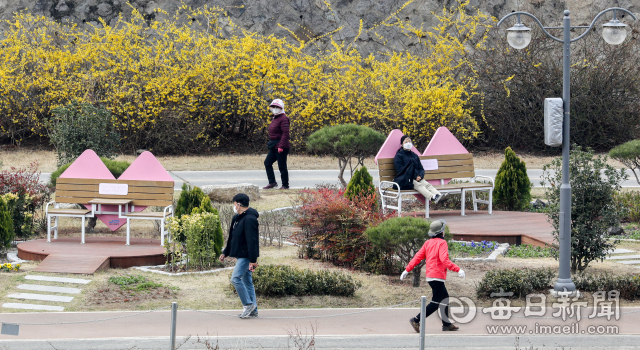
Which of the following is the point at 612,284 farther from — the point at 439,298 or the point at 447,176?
the point at 447,176

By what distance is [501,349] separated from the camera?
6.99 metres

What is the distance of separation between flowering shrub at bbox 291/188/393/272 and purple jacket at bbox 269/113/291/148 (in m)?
4.98

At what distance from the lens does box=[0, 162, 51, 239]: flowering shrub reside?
11.9m

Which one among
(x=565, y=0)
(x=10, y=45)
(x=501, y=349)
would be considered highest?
(x=565, y=0)

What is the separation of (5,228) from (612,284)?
8.06 meters

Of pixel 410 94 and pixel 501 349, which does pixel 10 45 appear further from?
pixel 501 349

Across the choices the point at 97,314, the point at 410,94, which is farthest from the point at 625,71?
the point at 97,314

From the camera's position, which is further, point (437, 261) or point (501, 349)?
point (437, 261)

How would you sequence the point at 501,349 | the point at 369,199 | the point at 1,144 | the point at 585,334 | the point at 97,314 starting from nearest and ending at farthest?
the point at 501,349 → the point at 585,334 → the point at 97,314 → the point at 369,199 → the point at 1,144

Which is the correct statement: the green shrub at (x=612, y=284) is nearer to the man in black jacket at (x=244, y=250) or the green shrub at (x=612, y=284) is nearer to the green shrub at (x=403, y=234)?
the green shrub at (x=403, y=234)

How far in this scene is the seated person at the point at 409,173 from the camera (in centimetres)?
1316

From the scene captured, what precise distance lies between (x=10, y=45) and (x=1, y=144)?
318 cm

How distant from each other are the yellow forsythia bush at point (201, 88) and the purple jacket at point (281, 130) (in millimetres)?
6426

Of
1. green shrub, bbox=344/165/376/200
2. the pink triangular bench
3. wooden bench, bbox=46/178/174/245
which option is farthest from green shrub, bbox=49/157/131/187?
the pink triangular bench
